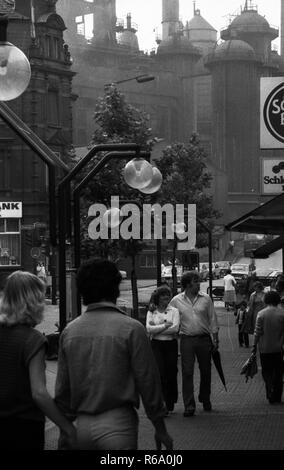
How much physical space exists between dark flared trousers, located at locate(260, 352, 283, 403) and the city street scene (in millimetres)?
16

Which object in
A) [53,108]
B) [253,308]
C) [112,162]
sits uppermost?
[53,108]

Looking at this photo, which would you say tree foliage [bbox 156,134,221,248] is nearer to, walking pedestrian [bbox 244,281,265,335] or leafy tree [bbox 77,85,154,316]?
leafy tree [bbox 77,85,154,316]

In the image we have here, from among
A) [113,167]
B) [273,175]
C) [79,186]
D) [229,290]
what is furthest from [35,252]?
[79,186]

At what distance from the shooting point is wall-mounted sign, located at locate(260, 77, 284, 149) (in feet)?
56.3

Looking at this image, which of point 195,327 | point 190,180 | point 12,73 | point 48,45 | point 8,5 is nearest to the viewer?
point 12,73

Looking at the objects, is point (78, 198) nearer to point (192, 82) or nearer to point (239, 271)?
point (239, 271)

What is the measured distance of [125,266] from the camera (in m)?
80.1

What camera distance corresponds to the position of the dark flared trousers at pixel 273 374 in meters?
14.8

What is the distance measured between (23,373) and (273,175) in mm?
12457

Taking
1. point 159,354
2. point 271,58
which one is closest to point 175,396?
point 159,354

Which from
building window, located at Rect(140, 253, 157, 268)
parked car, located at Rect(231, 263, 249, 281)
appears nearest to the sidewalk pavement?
parked car, located at Rect(231, 263, 249, 281)

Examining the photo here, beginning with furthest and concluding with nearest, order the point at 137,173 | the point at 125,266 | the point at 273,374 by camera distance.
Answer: the point at 125,266, the point at 137,173, the point at 273,374
